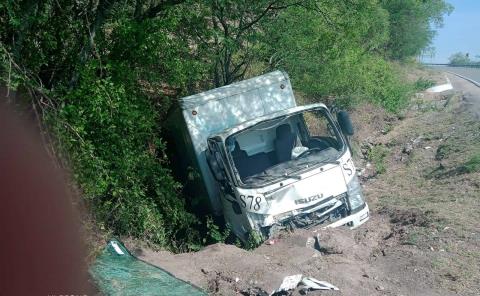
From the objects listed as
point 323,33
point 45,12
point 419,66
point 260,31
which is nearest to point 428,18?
point 419,66

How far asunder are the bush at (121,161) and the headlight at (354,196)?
8.42 feet

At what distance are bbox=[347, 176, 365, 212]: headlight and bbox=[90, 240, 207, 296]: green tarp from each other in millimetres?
2967

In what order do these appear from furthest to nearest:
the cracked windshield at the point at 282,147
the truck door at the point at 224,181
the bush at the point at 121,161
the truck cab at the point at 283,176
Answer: the cracked windshield at the point at 282,147 → the truck door at the point at 224,181 → the truck cab at the point at 283,176 → the bush at the point at 121,161

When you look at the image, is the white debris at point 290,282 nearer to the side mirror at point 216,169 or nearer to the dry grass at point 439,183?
the dry grass at point 439,183

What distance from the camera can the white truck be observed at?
7445mm

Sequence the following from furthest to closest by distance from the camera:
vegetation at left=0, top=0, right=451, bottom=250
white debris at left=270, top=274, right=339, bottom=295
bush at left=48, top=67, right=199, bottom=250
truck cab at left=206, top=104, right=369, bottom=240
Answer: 1. truck cab at left=206, top=104, right=369, bottom=240
2. bush at left=48, top=67, right=199, bottom=250
3. vegetation at left=0, top=0, right=451, bottom=250
4. white debris at left=270, top=274, right=339, bottom=295

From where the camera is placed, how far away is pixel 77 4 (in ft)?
25.1

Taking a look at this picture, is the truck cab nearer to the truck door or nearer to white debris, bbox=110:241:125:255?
the truck door

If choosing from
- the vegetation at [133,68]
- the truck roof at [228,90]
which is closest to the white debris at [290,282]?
the vegetation at [133,68]

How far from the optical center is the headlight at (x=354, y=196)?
305 inches

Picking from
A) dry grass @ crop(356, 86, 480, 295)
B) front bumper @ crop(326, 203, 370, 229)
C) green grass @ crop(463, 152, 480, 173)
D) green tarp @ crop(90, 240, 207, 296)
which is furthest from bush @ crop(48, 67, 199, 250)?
green grass @ crop(463, 152, 480, 173)

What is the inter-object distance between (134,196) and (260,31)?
5.53 metres

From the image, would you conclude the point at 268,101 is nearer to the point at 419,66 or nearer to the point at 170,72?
the point at 170,72

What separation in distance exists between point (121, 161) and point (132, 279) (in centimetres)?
259
